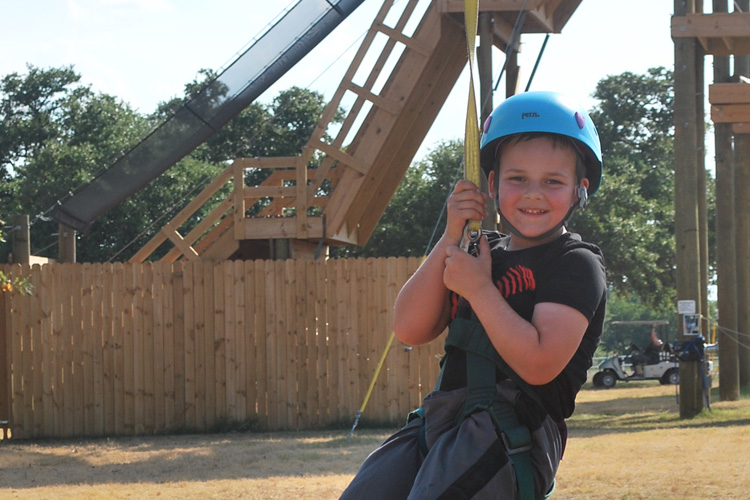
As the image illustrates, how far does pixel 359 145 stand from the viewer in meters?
14.4

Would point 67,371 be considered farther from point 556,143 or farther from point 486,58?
point 556,143

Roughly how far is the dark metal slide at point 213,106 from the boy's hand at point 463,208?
501 inches

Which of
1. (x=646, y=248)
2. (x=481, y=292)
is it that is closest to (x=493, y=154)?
(x=481, y=292)

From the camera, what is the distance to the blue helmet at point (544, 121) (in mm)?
2594

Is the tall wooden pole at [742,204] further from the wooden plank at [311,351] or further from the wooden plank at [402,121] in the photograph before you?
the wooden plank at [311,351]

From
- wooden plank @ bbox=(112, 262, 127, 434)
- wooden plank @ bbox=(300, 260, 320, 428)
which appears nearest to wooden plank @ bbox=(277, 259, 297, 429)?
wooden plank @ bbox=(300, 260, 320, 428)

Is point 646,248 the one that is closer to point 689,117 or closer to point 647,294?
point 647,294

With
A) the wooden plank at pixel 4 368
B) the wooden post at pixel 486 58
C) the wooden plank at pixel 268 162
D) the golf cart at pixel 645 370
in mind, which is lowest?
the golf cart at pixel 645 370

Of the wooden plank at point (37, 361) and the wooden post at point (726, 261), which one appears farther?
the wooden post at point (726, 261)

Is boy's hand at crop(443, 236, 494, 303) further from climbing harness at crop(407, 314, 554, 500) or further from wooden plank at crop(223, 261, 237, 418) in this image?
wooden plank at crop(223, 261, 237, 418)

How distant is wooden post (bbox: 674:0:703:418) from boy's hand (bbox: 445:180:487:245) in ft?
37.5

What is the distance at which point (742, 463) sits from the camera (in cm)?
864

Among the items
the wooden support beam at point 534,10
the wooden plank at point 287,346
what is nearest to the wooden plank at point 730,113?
the wooden support beam at point 534,10

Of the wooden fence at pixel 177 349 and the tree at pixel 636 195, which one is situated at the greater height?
the tree at pixel 636 195
